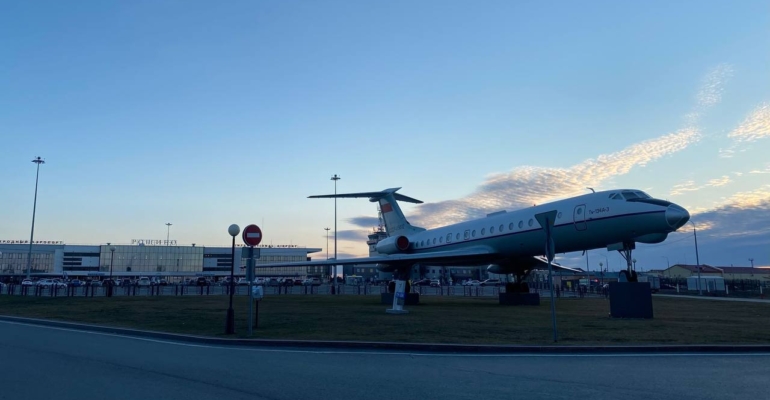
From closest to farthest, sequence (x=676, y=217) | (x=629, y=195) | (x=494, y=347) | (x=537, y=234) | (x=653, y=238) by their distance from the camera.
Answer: (x=494, y=347) → (x=676, y=217) → (x=653, y=238) → (x=629, y=195) → (x=537, y=234)

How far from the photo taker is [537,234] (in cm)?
2441

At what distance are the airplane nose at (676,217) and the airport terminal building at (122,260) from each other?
10383cm

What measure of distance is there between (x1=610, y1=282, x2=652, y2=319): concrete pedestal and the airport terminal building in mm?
103954

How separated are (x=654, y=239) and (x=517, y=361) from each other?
12.7m

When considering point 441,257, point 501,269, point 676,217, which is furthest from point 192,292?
point 676,217

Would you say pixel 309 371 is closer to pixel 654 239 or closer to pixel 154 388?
pixel 154 388

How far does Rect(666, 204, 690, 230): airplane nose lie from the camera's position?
1956 centimetres

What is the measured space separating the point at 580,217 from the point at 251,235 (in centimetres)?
1395

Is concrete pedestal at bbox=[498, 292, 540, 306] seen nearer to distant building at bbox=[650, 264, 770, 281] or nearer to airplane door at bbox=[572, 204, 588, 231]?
airplane door at bbox=[572, 204, 588, 231]

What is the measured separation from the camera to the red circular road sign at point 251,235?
48.3ft

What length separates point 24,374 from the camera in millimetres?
8617

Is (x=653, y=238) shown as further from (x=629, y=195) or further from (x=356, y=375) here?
(x=356, y=375)

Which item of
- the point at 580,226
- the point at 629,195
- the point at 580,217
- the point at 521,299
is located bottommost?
the point at 521,299

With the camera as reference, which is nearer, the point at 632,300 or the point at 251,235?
the point at 251,235
